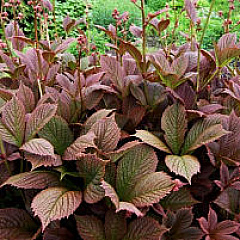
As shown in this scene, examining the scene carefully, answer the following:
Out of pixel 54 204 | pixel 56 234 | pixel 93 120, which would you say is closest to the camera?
pixel 54 204

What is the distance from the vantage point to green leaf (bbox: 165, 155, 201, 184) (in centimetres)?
91

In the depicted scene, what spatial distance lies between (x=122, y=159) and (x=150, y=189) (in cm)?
13

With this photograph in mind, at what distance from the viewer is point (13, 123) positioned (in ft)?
3.24

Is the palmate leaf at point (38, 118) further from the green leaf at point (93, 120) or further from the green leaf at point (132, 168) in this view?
the green leaf at point (132, 168)

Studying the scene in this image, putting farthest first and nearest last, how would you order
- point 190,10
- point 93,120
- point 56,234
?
point 190,10, point 93,120, point 56,234

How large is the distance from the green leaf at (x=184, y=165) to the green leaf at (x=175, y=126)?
0.07 meters

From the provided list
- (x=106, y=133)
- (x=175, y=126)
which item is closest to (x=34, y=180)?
(x=106, y=133)

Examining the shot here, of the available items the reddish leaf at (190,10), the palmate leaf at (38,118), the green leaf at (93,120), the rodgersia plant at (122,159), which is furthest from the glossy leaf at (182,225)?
the reddish leaf at (190,10)

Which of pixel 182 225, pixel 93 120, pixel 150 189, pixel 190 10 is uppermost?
pixel 190 10

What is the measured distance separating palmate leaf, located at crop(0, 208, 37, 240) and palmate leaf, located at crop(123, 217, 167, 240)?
0.94ft

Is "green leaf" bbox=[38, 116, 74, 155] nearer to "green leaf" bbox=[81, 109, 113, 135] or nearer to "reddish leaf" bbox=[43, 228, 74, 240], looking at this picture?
"green leaf" bbox=[81, 109, 113, 135]

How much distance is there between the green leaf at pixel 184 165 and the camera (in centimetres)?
91

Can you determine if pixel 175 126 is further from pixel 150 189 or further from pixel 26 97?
pixel 26 97

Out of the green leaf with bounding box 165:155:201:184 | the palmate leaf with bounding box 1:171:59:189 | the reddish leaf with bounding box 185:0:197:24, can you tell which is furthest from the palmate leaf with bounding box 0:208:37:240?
the reddish leaf with bounding box 185:0:197:24
